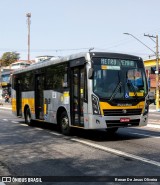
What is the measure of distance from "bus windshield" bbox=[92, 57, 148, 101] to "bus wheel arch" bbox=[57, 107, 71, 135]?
2281mm

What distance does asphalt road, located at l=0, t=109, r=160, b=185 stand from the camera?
743cm

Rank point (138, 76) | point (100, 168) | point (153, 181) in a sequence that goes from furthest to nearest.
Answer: point (138, 76) < point (100, 168) < point (153, 181)

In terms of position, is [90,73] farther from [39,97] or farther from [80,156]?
[39,97]

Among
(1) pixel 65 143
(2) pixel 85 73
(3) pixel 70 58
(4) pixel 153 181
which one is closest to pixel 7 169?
(4) pixel 153 181

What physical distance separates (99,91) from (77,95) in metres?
1.17

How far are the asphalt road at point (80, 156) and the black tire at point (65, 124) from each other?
330 mm

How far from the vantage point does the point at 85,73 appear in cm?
1188

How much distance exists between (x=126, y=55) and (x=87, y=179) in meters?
6.54

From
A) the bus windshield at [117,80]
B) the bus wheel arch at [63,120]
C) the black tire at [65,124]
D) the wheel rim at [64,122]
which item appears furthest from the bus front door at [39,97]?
the bus windshield at [117,80]

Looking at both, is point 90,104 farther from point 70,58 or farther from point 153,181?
point 153,181

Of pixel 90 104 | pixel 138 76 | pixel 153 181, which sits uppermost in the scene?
pixel 138 76

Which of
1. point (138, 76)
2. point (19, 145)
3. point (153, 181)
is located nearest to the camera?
point (153, 181)

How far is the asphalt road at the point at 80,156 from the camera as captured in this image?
7.43 m

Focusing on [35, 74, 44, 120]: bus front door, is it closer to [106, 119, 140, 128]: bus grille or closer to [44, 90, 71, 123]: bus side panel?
[44, 90, 71, 123]: bus side panel
